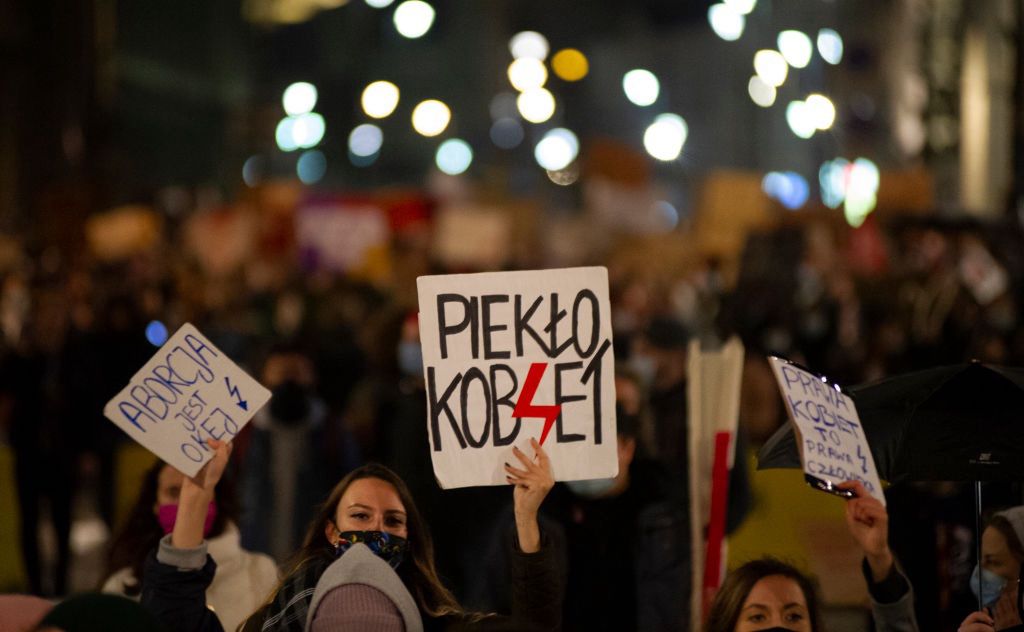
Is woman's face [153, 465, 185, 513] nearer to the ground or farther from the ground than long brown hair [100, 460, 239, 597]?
farther from the ground

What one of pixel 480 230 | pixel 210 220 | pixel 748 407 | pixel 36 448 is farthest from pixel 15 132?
pixel 748 407

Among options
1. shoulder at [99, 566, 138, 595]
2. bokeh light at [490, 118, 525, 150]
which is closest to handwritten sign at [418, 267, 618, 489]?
shoulder at [99, 566, 138, 595]

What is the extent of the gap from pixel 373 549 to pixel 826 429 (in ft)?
4.77

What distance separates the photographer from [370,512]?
490cm

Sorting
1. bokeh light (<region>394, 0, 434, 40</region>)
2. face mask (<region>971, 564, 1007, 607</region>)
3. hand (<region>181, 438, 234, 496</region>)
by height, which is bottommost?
face mask (<region>971, 564, 1007, 607</region>)

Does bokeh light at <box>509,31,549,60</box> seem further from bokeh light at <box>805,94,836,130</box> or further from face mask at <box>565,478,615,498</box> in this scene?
face mask at <box>565,478,615,498</box>

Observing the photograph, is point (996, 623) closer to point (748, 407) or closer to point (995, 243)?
point (748, 407)

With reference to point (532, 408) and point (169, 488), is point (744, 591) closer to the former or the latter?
point (532, 408)

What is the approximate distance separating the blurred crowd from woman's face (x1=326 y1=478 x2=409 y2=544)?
108 centimetres

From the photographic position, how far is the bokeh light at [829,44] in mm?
19469

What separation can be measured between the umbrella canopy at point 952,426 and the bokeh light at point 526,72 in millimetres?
17318

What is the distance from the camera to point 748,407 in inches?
386

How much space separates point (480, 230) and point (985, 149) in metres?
15.7

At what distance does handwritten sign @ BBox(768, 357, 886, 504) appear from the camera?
15.8ft
